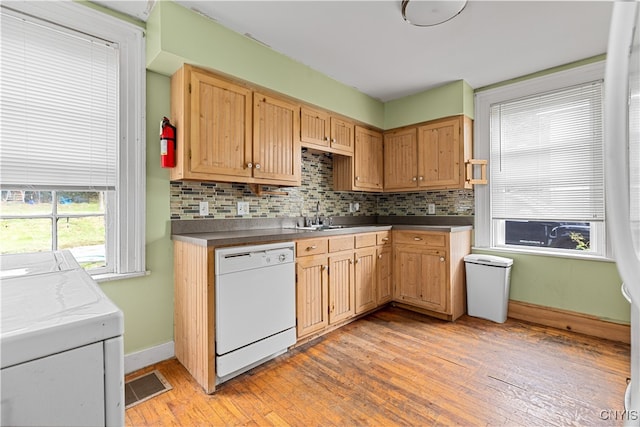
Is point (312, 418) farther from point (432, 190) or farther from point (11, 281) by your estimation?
point (432, 190)

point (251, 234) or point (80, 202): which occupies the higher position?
point (80, 202)

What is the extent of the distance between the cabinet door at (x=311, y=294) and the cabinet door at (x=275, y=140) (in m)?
0.80

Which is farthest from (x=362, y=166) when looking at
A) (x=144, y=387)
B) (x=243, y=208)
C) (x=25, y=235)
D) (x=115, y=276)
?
(x=25, y=235)

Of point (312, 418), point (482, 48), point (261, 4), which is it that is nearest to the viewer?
point (312, 418)

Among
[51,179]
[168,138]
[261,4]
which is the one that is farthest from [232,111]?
[51,179]

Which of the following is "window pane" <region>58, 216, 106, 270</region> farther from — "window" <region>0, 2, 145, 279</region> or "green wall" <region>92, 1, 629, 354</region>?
"green wall" <region>92, 1, 629, 354</region>

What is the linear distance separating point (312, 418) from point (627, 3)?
77.1 inches

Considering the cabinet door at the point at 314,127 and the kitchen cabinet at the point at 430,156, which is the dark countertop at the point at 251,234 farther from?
the cabinet door at the point at 314,127

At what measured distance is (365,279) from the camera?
121 inches

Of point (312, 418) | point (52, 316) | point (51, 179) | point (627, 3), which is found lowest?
point (312, 418)

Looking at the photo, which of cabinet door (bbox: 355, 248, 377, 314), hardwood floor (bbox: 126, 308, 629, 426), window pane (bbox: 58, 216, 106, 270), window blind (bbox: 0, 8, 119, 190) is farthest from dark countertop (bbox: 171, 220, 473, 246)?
hardwood floor (bbox: 126, 308, 629, 426)

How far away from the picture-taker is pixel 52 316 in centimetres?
52

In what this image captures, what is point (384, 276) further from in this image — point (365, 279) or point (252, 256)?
point (252, 256)

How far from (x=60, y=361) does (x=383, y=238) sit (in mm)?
3041
